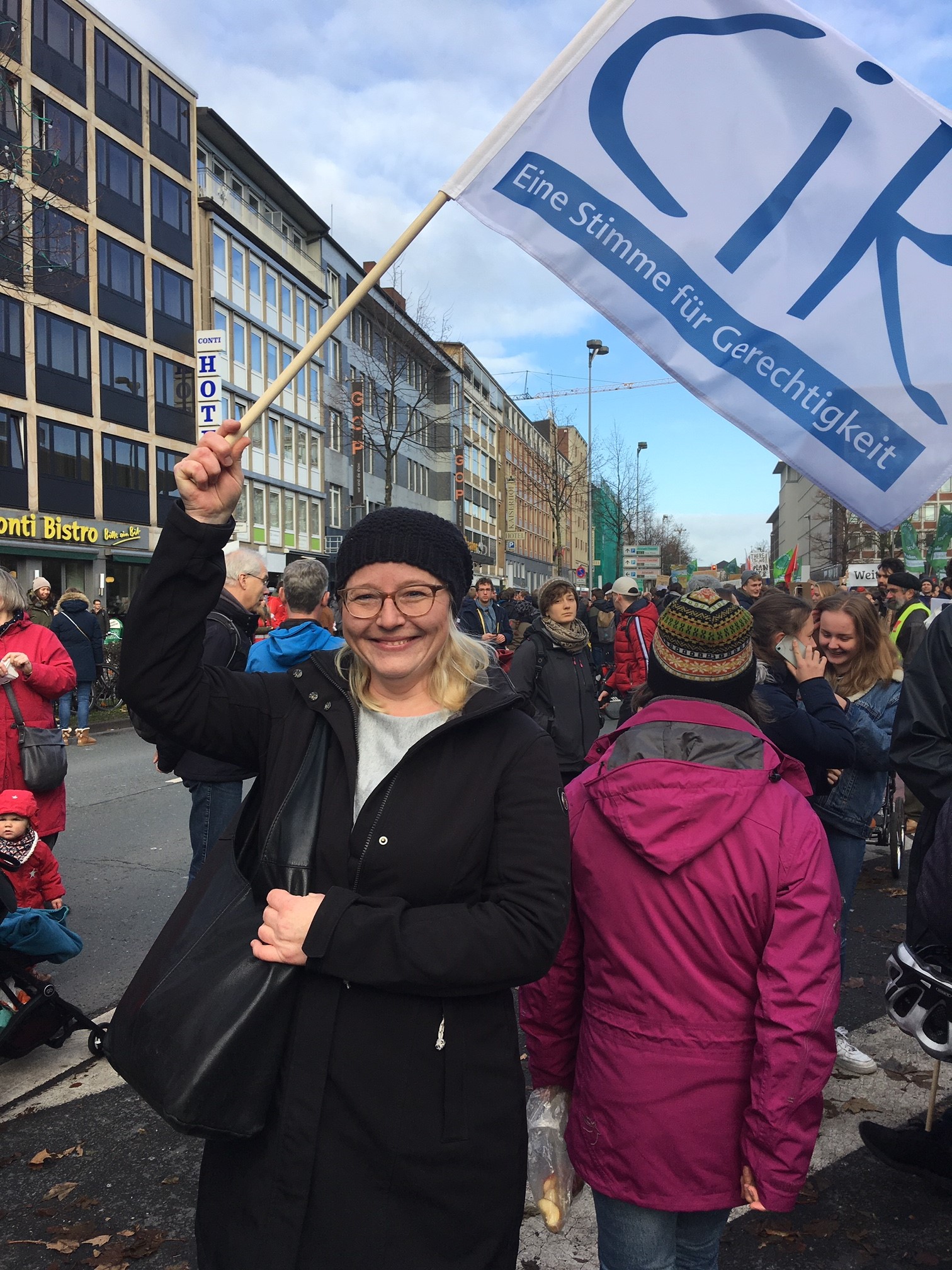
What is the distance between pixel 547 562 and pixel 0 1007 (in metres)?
107

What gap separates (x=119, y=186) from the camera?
34.1 m

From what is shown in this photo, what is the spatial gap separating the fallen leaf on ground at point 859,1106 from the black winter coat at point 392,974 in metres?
2.45

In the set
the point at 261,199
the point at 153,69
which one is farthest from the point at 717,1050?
the point at 261,199

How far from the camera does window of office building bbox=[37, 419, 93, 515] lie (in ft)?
102

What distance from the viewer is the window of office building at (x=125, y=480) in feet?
112

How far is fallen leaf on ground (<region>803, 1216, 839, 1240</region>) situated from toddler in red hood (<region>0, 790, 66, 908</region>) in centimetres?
343

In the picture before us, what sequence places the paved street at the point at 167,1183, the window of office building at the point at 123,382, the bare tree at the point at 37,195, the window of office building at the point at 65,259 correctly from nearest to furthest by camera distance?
the paved street at the point at 167,1183 < the bare tree at the point at 37,195 < the window of office building at the point at 65,259 < the window of office building at the point at 123,382

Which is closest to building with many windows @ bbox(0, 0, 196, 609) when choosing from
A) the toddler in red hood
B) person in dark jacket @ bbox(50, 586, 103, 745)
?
person in dark jacket @ bbox(50, 586, 103, 745)

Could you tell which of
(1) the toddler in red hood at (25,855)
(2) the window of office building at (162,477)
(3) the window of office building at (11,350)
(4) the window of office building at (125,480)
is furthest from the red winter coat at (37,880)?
(2) the window of office building at (162,477)

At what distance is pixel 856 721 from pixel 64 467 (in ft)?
106

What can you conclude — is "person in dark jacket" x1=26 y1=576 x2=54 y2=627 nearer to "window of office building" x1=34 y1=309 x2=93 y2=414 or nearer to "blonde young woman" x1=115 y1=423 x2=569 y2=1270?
"blonde young woman" x1=115 y1=423 x2=569 y2=1270

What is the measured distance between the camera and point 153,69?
115 ft

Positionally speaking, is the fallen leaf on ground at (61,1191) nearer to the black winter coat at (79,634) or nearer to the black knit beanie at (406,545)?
the black knit beanie at (406,545)

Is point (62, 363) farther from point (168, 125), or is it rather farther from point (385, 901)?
point (385, 901)
